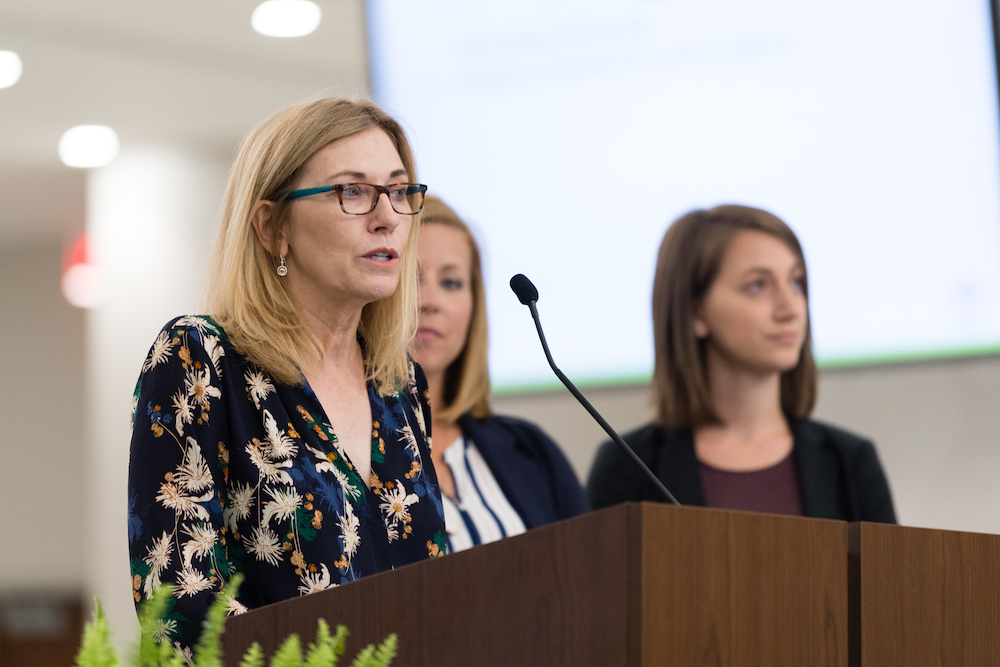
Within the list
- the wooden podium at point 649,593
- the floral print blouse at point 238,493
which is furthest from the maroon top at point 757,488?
the wooden podium at point 649,593

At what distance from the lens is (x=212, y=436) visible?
124 centimetres

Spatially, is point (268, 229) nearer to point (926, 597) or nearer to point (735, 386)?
point (926, 597)

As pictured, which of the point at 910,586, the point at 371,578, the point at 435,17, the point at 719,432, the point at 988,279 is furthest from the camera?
the point at 435,17

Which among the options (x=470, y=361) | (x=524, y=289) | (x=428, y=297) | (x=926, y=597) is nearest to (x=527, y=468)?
(x=470, y=361)

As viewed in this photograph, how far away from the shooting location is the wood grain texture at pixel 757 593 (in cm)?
101

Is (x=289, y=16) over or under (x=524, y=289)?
over

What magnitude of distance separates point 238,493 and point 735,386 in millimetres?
1433

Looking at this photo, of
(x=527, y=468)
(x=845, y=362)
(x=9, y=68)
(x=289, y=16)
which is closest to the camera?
(x=527, y=468)

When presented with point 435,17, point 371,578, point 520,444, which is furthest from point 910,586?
point 435,17

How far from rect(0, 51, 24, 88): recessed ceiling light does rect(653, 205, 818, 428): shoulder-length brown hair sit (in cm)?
269

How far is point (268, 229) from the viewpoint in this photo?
4.89 feet

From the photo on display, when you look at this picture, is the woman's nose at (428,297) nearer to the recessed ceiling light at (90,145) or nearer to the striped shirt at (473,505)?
the striped shirt at (473,505)

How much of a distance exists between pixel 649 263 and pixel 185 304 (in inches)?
75.0

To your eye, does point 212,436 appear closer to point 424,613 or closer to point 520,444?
point 424,613
